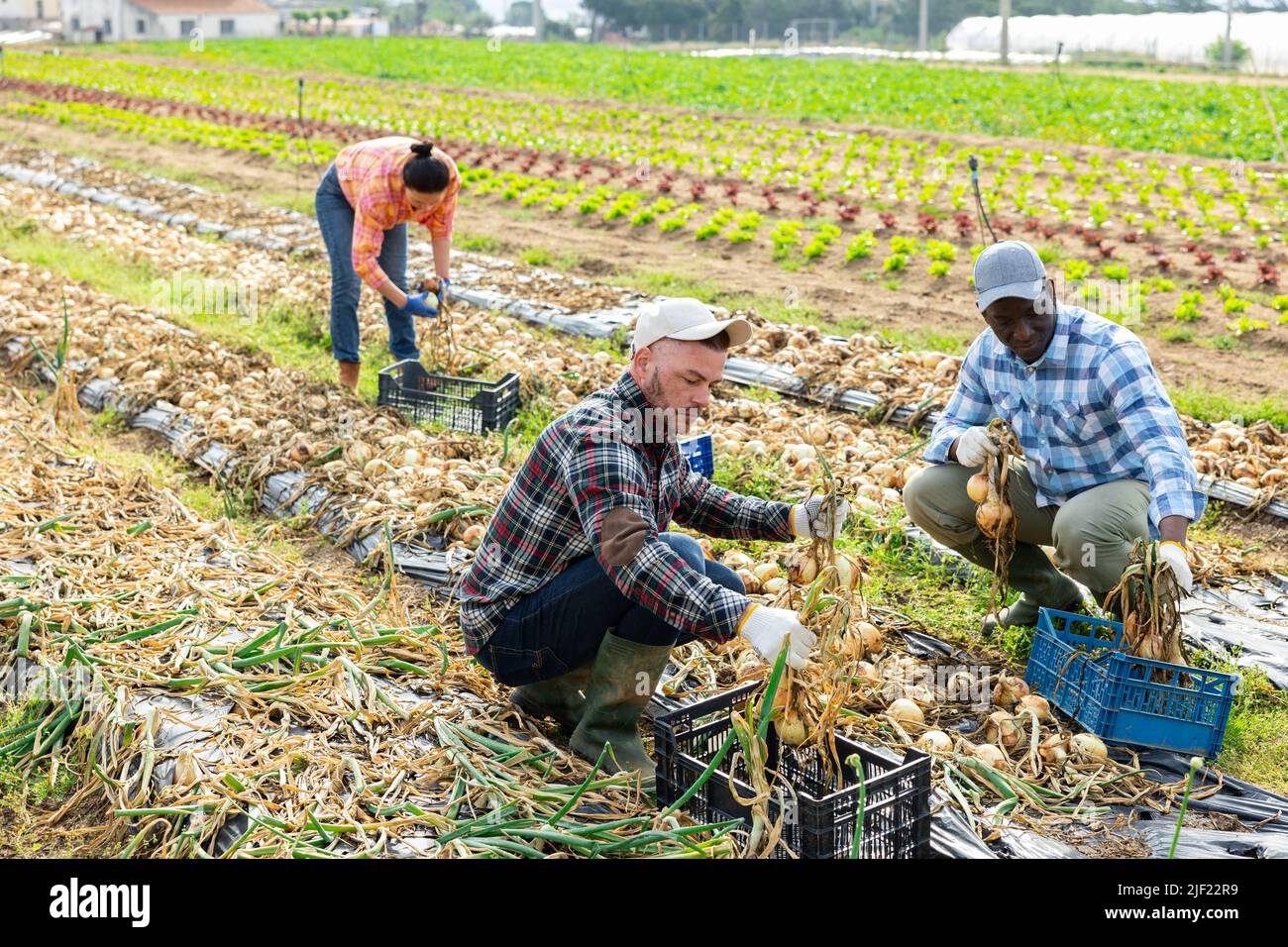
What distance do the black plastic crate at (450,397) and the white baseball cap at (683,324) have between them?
235cm

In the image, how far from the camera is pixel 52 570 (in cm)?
352

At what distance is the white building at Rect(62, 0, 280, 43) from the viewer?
47094 millimetres

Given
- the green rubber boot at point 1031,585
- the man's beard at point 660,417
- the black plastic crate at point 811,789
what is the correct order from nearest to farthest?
1. the black plastic crate at point 811,789
2. the man's beard at point 660,417
3. the green rubber boot at point 1031,585

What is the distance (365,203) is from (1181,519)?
3322 millimetres

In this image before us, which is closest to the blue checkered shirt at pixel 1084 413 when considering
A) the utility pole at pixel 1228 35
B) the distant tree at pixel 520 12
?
the utility pole at pixel 1228 35

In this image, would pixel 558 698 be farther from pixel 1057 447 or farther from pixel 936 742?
pixel 1057 447

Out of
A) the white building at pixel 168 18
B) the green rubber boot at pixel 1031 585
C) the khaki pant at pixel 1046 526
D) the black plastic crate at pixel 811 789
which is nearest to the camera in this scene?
the black plastic crate at pixel 811 789

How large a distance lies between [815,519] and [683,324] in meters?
0.48

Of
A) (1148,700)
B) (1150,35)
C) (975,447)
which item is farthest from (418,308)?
(1150,35)

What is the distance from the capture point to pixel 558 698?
292cm

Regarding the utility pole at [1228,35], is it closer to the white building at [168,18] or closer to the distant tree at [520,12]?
the white building at [168,18]

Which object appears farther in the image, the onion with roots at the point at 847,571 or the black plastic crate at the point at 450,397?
the black plastic crate at the point at 450,397

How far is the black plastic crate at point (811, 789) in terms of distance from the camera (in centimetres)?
226

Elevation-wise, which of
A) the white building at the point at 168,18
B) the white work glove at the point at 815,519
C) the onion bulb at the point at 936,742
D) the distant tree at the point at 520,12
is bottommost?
the onion bulb at the point at 936,742
